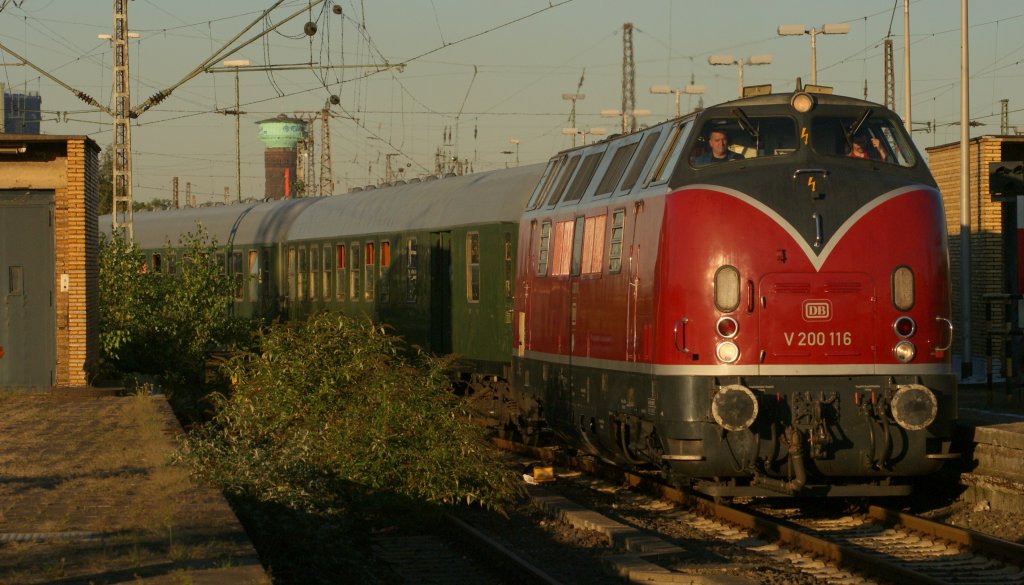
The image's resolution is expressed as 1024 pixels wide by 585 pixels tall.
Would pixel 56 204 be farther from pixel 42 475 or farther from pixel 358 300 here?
pixel 42 475

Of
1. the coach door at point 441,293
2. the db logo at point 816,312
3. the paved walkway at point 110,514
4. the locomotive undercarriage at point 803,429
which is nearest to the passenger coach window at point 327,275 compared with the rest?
the coach door at point 441,293

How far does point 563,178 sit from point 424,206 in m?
7.44

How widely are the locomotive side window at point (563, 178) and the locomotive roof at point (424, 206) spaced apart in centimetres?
241

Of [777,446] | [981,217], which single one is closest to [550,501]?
[777,446]

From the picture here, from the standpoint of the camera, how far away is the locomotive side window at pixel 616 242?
14023 millimetres

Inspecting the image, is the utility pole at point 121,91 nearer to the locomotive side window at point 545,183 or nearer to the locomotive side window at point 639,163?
the locomotive side window at point 545,183

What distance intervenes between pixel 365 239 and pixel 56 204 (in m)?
6.11

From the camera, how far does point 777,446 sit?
12172 mm

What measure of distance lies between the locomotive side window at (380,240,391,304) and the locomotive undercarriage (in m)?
13.3

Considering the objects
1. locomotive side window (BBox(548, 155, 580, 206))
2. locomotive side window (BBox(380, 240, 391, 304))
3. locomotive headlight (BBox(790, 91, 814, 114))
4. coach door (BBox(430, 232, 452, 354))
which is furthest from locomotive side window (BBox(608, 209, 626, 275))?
locomotive side window (BBox(380, 240, 391, 304))

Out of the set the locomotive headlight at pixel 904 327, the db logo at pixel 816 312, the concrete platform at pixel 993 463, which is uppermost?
the db logo at pixel 816 312

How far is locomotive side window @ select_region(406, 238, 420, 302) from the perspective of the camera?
24047 mm

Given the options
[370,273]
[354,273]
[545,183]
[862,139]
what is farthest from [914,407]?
[354,273]

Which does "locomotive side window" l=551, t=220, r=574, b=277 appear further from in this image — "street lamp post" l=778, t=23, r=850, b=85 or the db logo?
"street lamp post" l=778, t=23, r=850, b=85
